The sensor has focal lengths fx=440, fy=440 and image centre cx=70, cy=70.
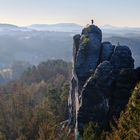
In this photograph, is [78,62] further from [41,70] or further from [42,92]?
[41,70]

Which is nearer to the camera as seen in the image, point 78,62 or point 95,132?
point 95,132

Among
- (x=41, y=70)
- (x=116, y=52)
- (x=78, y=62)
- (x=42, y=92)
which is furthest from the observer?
(x=41, y=70)

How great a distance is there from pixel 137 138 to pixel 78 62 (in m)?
36.3

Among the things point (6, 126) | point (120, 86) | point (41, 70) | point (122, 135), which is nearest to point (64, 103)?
point (6, 126)

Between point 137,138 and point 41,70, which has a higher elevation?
point 137,138

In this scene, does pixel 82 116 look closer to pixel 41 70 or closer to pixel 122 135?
pixel 122 135

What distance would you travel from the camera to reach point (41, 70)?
18975 centimetres

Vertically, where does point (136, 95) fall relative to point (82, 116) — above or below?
above

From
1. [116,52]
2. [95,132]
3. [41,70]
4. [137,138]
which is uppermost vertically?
[116,52]

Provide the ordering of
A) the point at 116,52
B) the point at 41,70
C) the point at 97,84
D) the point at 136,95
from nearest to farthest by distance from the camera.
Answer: the point at 136,95 < the point at 97,84 < the point at 116,52 < the point at 41,70

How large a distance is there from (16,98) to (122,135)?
60926mm

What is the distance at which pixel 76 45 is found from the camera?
8500 centimetres

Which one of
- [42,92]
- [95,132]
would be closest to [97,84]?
[95,132]

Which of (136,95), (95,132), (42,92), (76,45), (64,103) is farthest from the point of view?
(42,92)
